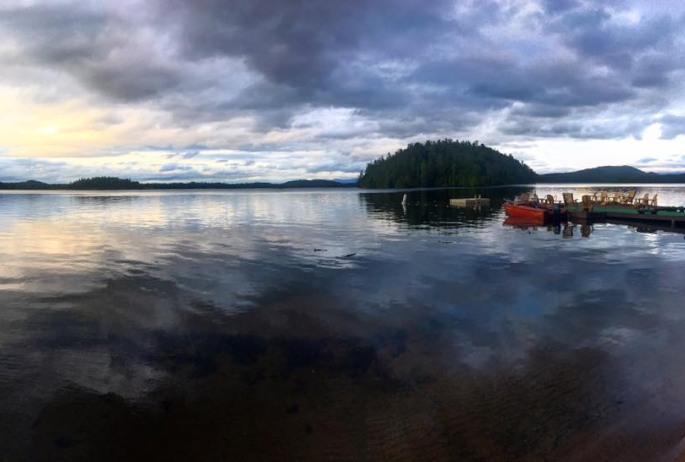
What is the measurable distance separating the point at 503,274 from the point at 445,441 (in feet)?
57.3

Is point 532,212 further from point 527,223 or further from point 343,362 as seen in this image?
point 343,362

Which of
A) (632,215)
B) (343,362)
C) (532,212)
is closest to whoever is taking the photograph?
(343,362)

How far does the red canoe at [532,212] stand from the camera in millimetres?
57344

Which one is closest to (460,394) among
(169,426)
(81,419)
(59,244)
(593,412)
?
(593,412)

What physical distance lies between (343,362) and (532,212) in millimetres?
54281

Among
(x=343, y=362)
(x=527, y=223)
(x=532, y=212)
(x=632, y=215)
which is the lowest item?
(x=343, y=362)

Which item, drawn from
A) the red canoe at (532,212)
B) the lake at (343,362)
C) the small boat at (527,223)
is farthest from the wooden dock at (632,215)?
the lake at (343,362)

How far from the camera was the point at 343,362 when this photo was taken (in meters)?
12.7

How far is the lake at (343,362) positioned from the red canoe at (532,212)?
1253 inches

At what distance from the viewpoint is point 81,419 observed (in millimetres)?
9836

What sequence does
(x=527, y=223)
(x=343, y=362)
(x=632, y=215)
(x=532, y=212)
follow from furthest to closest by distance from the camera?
(x=532, y=212)
(x=632, y=215)
(x=527, y=223)
(x=343, y=362)

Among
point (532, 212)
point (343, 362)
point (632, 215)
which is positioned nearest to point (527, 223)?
point (532, 212)

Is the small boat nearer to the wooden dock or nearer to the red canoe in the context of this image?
the red canoe

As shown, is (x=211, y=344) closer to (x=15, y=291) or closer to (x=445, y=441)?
(x=445, y=441)
